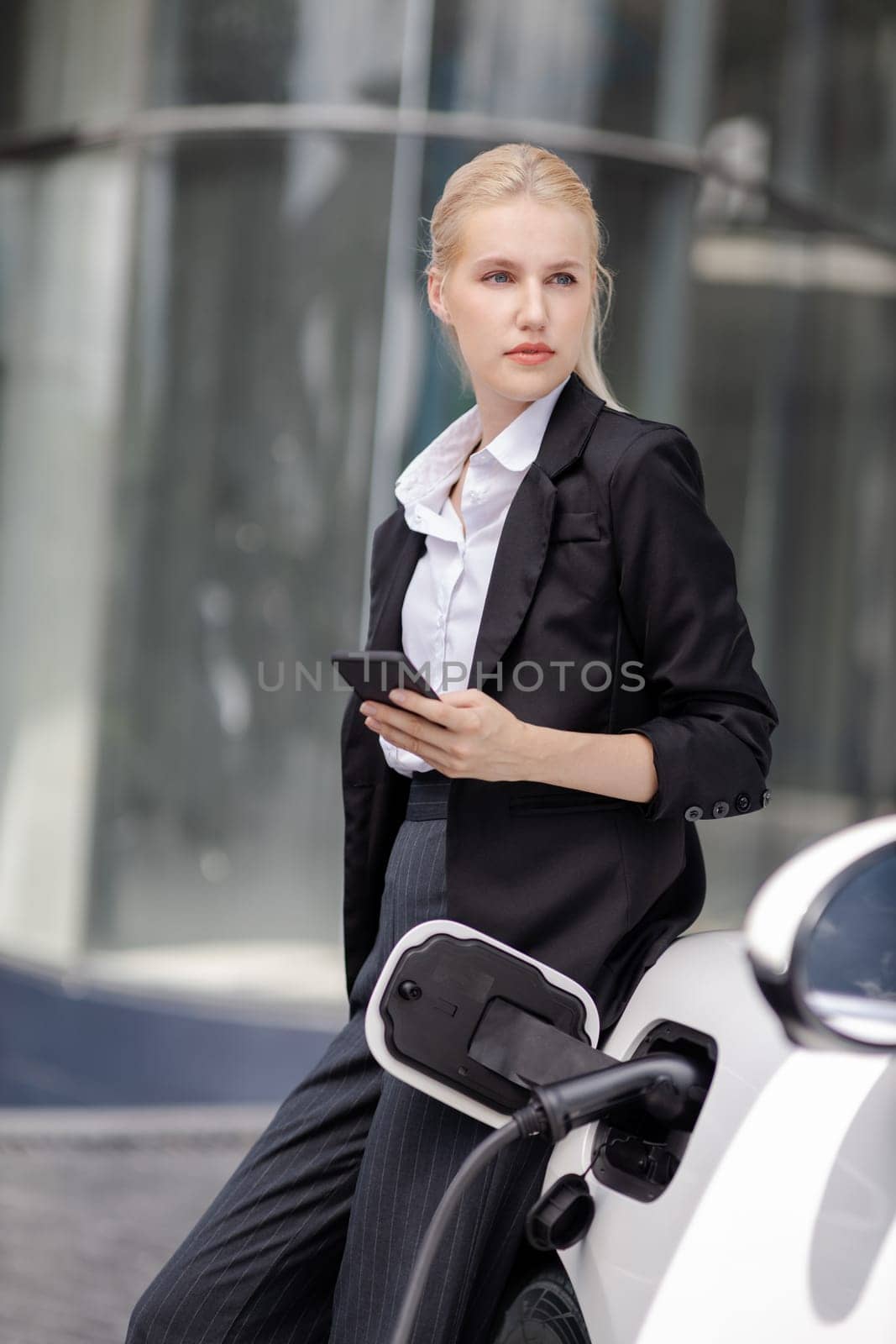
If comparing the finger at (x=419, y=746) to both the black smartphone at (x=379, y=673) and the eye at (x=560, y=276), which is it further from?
the eye at (x=560, y=276)

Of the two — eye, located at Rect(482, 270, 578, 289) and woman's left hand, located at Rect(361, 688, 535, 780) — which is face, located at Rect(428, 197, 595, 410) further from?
woman's left hand, located at Rect(361, 688, 535, 780)

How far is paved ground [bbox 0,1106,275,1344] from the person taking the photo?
3.35 metres

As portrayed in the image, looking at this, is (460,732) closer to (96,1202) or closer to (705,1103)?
(705,1103)

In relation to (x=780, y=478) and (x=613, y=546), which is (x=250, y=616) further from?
(x=613, y=546)

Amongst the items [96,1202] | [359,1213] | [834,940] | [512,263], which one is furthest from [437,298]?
[96,1202]

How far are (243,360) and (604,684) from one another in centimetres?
399

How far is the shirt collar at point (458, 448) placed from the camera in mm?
1569

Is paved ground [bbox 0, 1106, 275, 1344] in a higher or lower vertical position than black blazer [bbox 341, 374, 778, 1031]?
lower

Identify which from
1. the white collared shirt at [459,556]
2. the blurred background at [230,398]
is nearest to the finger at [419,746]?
the white collared shirt at [459,556]

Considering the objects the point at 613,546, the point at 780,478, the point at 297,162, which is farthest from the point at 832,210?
the point at 613,546

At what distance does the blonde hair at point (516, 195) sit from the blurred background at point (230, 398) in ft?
11.3

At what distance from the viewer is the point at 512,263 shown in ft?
4.99

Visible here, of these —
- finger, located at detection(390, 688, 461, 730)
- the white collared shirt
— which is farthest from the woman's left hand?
the white collared shirt

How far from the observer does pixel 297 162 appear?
5.12m
